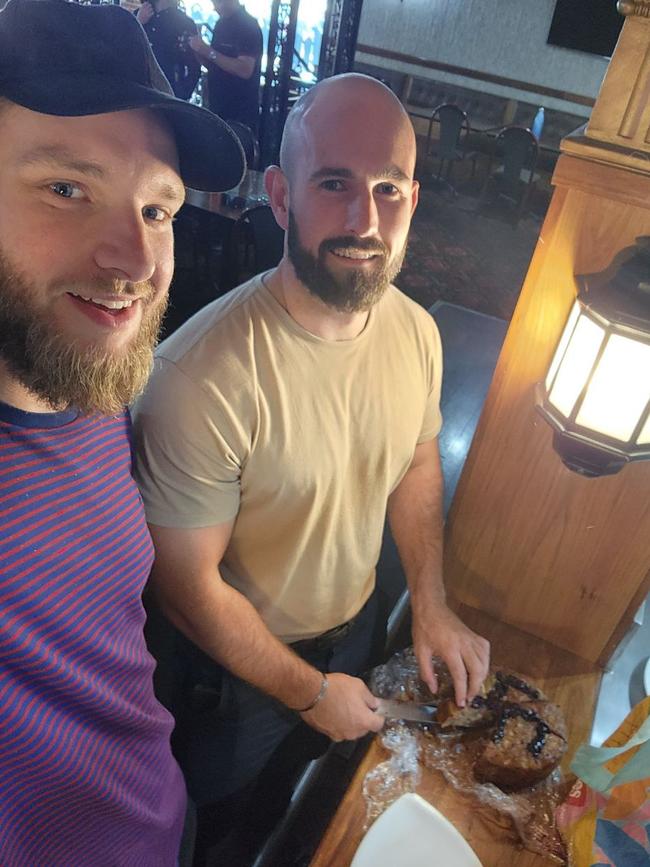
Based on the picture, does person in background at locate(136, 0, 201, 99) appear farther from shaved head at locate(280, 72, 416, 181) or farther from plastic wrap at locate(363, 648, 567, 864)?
plastic wrap at locate(363, 648, 567, 864)

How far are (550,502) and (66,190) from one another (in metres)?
1.14

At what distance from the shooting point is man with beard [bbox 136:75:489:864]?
1.14m

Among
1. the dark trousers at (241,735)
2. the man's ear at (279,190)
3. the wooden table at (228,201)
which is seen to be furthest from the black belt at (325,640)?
the wooden table at (228,201)

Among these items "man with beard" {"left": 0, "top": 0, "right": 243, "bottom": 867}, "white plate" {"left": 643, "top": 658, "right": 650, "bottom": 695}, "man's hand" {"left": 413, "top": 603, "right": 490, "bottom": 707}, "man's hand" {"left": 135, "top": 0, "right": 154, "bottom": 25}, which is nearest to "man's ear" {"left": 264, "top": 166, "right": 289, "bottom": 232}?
"man with beard" {"left": 0, "top": 0, "right": 243, "bottom": 867}

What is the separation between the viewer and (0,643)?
2.52ft

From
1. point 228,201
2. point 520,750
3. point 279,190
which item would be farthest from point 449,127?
point 520,750

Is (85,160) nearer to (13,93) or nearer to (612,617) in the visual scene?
(13,93)

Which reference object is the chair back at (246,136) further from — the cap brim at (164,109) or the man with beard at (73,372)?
the man with beard at (73,372)

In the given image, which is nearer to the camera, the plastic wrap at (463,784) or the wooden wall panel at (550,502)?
the plastic wrap at (463,784)

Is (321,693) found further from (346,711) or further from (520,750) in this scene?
(520,750)

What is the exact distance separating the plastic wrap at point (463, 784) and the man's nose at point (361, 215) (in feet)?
2.99

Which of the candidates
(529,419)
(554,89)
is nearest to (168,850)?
(529,419)

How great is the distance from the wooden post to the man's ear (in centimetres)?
54

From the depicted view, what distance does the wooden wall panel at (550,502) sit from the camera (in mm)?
1125
